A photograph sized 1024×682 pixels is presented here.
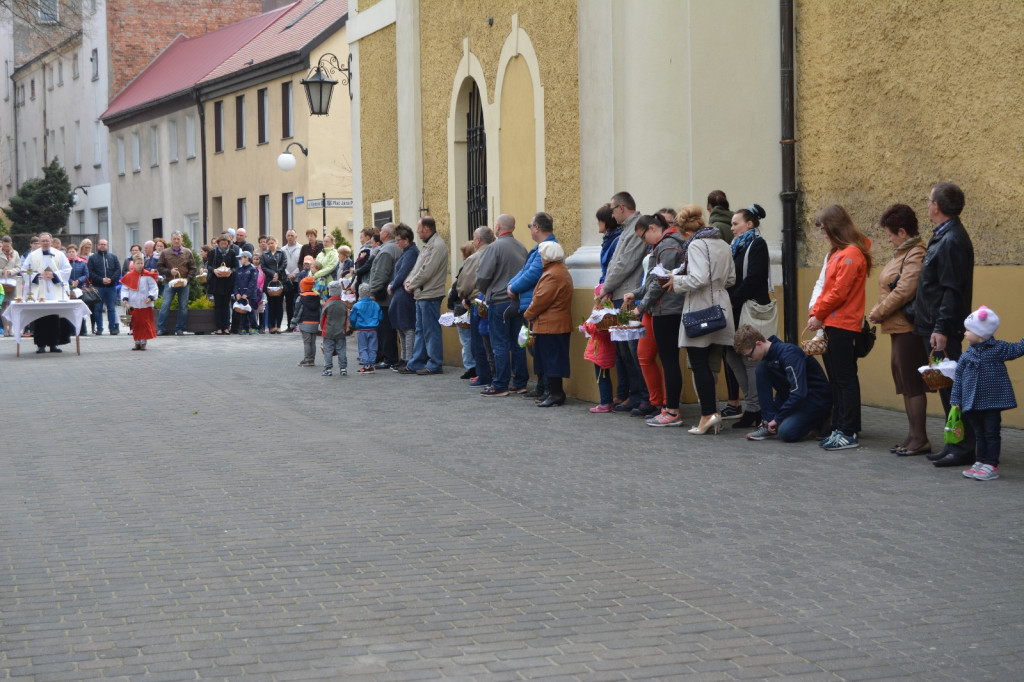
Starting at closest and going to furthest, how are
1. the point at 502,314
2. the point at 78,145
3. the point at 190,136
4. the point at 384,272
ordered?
the point at 502,314
the point at 384,272
the point at 190,136
the point at 78,145

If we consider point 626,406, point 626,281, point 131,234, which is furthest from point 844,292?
point 131,234

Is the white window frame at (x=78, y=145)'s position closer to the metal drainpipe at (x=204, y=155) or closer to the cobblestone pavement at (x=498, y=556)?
the metal drainpipe at (x=204, y=155)

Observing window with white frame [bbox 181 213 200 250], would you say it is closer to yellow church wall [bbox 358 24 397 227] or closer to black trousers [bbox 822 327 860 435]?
yellow church wall [bbox 358 24 397 227]

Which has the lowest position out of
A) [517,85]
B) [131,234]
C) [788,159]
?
[788,159]

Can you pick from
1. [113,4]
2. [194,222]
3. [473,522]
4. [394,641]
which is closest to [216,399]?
[473,522]

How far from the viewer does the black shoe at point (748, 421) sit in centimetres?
1131

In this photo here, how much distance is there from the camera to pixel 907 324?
977cm

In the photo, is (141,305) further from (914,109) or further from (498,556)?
(498,556)

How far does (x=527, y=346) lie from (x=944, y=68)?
4967mm

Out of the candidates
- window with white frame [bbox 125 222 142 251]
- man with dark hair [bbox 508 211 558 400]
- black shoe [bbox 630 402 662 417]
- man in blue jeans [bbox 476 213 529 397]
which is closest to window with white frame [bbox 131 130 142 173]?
window with white frame [bbox 125 222 142 251]

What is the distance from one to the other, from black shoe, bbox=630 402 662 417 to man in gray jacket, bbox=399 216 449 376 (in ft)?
16.8

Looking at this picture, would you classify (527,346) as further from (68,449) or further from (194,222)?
(194,222)

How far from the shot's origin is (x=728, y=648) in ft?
17.0

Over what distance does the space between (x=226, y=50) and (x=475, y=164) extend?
32099 mm
